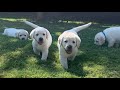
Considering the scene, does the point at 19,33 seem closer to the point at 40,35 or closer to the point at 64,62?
the point at 40,35

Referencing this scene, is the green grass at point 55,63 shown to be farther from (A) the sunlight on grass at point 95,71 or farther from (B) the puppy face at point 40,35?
(B) the puppy face at point 40,35

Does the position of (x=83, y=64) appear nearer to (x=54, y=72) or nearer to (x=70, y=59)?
(x=70, y=59)

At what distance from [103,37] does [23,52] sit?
188 centimetres

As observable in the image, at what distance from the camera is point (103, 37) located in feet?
22.4

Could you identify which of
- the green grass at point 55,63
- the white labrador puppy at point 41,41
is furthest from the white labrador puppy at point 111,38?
the white labrador puppy at point 41,41

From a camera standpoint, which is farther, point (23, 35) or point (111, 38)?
point (23, 35)

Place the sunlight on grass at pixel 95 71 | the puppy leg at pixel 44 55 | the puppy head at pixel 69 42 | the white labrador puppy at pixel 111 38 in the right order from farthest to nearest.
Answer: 1. the white labrador puppy at pixel 111 38
2. the puppy leg at pixel 44 55
3. the puppy head at pixel 69 42
4. the sunlight on grass at pixel 95 71

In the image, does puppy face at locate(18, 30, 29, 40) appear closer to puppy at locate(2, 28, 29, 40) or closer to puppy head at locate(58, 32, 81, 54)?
puppy at locate(2, 28, 29, 40)

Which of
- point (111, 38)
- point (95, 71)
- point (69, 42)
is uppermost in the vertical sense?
point (69, 42)

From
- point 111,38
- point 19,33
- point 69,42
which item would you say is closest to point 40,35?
point 69,42

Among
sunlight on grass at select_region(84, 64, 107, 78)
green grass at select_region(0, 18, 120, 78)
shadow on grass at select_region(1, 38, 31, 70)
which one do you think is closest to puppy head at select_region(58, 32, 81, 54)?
green grass at select_region(0, 18, 120, 78)

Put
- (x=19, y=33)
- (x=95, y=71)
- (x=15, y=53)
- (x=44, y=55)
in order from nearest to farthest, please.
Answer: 1. (x=95, y=71)
2. (x=44, y=55)
3. (x=15, y=53)
4. (x=19, y=33)

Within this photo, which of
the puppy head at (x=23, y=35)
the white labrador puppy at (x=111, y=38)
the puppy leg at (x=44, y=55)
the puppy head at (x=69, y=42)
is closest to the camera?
the puppy head at (x=69, y=42)

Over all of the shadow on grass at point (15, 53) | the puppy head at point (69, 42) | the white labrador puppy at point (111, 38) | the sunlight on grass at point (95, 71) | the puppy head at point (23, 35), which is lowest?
the sunlight on grass at point (95, 71)
